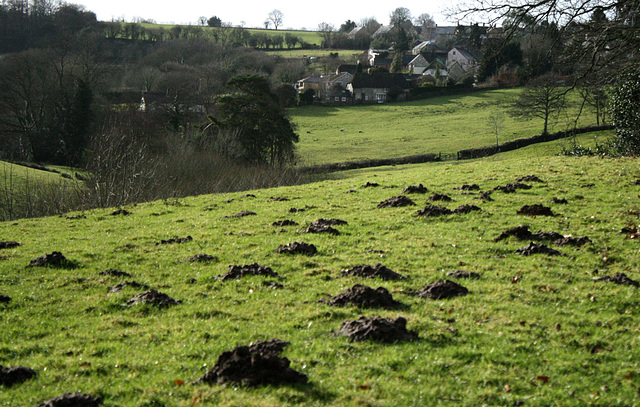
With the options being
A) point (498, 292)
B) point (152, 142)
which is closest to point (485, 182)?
point (498, 292)

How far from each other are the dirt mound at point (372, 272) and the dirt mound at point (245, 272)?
1.66 m

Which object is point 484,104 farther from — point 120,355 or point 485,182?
point 120,355

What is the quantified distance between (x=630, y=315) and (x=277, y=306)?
6037mm

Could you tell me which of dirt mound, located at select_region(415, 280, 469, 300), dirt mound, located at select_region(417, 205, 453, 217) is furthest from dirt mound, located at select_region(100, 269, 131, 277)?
dirt mound, located at select_region(417, 205, 453, 217)

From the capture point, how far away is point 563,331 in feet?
27.5

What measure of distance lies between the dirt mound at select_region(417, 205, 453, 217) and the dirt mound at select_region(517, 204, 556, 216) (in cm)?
227

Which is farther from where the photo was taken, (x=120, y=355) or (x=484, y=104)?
(x=484, y=104)

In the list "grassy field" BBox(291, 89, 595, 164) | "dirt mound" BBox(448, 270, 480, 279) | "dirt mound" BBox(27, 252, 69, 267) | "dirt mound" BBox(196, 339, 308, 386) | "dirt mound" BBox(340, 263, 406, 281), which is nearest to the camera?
"dirt mound" BBox(196, 339, 308, 386)

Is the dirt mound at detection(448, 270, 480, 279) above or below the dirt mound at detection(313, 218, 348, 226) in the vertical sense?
above

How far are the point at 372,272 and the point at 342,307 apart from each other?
219 cm

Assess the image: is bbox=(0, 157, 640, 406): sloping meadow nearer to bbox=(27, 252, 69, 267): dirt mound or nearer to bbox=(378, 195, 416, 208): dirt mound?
bbox=(27, 252, 69, 267): dirt mound

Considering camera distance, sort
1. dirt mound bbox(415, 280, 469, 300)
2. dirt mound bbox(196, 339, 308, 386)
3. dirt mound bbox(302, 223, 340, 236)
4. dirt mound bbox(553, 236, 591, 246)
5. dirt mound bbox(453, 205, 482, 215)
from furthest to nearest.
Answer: dirt mound bbox(453, 205, 482, 215) < dirt mound bbox(302, 223, 340, 236) < dirt mound bbox(553, 236, 591, 246) < dirt mound bbox(415, 280, 469, 300) < dirt mound bbox(196, 339, 308, 386)

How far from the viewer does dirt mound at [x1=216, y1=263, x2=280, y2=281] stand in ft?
39.0

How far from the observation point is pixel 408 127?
9212cm
